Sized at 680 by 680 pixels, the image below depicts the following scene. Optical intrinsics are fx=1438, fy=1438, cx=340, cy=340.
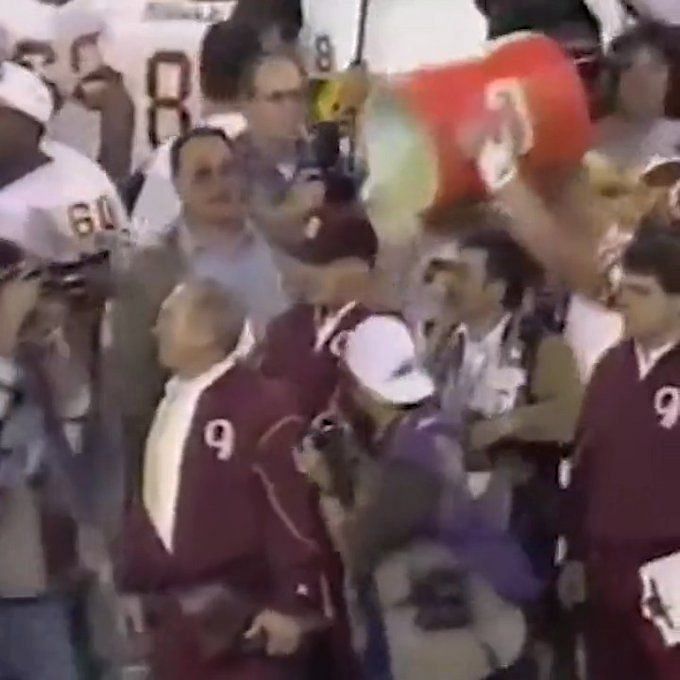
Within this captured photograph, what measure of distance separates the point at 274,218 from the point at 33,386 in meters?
0.20

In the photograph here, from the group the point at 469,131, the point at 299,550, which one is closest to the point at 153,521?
the point at 299,550

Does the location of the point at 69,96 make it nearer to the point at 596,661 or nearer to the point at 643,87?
the point at 643,87

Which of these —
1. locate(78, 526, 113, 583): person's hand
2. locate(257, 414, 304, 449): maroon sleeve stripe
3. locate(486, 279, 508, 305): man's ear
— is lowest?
locate(78, 526, 113, 583): person's hand

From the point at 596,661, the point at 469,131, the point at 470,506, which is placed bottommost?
the point at 596,661

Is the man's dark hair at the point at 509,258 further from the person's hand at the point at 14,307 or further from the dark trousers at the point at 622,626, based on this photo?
the person's hand at the point at 14,307

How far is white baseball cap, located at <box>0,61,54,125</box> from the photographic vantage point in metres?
0.96

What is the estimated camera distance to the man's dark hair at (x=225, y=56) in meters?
0.97

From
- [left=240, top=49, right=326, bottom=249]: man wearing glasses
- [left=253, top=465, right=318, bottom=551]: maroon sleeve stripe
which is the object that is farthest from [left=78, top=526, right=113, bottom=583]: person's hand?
[left=240, top=49, right=326, bottom=249]: man wearing glasses

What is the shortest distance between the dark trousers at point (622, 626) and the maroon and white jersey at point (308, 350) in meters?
0.21

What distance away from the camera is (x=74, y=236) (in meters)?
0.95

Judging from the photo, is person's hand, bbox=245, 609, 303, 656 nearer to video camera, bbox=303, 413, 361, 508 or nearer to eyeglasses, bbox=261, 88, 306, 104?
video camera, bbox=303, 413, 361, 508

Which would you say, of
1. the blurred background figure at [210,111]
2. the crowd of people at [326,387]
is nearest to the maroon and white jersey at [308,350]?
the crowd of people at [326,387]

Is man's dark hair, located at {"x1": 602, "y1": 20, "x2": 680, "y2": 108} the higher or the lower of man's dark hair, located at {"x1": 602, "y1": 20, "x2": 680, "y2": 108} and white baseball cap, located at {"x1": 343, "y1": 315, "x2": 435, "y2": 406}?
the higher

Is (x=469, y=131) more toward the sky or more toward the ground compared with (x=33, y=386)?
more toward the sky
